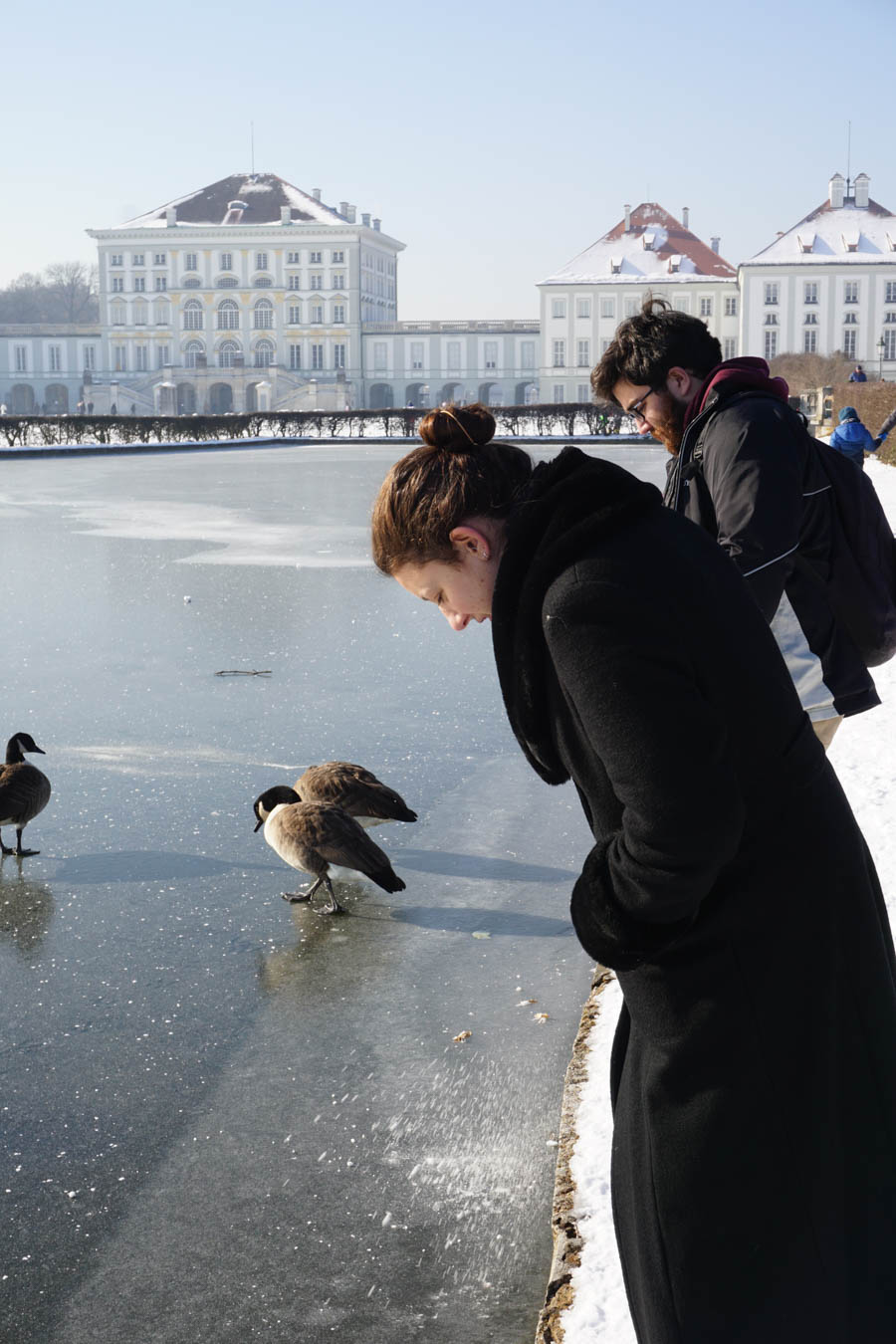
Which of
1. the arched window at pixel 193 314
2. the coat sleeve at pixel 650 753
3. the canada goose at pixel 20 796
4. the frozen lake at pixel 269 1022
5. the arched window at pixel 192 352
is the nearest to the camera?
the coat sleeve at pixel 650 753

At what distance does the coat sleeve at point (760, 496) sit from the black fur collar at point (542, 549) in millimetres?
944

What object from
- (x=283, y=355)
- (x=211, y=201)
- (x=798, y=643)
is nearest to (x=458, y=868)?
(x=798, y=643)

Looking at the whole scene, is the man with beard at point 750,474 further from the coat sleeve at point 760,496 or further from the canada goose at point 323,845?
the canada goose at point 323,845

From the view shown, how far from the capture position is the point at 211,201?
87.1m

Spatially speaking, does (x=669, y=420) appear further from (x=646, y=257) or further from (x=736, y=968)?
(x=646, y=257)

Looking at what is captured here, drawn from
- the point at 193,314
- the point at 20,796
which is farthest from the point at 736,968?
the point at 193,314

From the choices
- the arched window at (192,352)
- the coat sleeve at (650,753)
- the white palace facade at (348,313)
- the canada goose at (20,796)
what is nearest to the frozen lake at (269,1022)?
the canada goose at (20,796)

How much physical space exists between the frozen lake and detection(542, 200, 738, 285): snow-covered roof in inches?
2925

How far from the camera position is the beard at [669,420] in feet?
8.55

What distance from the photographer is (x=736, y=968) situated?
50.6 inches

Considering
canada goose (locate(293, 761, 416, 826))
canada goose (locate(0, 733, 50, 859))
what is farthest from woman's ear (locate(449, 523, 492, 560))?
canada goose (locate(0, 733, 50, 859))

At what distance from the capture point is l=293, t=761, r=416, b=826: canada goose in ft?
13.4

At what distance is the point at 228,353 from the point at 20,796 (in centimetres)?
8285

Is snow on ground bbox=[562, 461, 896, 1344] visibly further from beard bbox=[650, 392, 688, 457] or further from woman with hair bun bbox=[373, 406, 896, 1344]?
beard bbox=[650, 392, 688, 457]
